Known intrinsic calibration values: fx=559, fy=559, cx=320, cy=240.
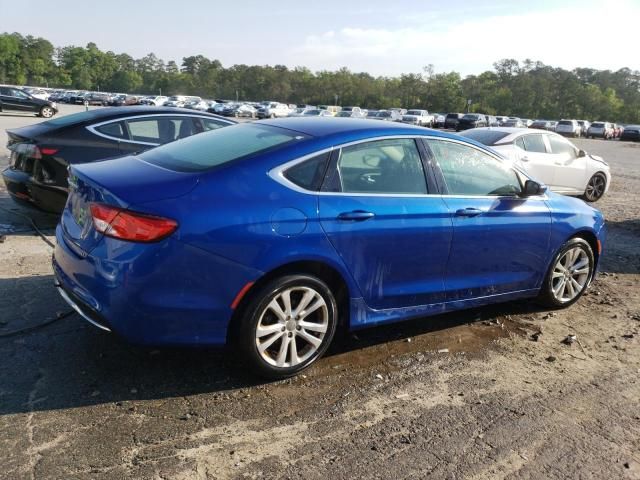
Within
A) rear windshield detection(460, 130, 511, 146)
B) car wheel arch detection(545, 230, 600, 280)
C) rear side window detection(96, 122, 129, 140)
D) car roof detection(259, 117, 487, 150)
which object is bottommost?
car wheel arch detection(545, 230, 600, 280)

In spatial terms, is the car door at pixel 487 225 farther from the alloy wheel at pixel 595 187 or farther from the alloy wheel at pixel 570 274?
the alloy wheel at pixel 595 187

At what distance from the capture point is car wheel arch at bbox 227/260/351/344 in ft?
11.2

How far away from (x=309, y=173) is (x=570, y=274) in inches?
119

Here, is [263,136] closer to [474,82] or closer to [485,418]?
[485,418]

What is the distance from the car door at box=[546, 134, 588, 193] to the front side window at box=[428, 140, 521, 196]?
745 centimetres

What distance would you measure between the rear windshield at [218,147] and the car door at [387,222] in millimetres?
465

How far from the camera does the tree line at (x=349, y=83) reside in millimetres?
104812

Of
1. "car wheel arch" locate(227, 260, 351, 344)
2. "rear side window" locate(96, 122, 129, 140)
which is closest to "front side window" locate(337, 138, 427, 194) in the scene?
"car wheel arch" locate(227, 260, 351, 344)

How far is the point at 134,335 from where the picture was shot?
322cm

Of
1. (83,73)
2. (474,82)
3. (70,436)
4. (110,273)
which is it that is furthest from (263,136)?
(83,73)

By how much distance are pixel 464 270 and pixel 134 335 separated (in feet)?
8.22

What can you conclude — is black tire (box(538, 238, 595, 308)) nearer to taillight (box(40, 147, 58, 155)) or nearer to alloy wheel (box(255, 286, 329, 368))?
alloy wheel (box(255, 286, 329, 368))

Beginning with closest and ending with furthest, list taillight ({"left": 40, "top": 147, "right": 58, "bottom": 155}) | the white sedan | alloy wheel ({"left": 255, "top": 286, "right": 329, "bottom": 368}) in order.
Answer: alloy wheel ({"left": 255, "top": 286, "right": 329, "bottom": 368}) → taillight ({"left": 40, "top": 147, "right": 58, "bottom": 155}) → the white sedan

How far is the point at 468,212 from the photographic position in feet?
14.1
